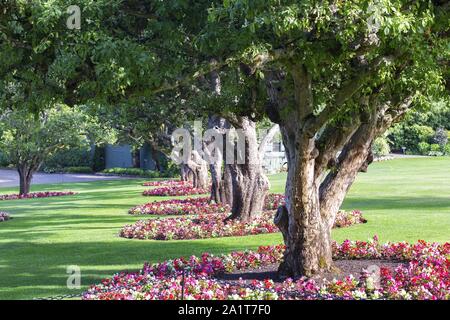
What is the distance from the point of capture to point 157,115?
67.2 ft

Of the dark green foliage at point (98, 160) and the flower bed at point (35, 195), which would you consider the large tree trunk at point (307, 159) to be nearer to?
the flower bed at point (35, 195)

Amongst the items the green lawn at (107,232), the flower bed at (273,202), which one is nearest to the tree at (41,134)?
the green lawn at (107,232)

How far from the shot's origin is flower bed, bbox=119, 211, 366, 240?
15664 mm

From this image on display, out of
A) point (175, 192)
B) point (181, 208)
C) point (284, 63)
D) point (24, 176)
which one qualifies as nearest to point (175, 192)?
point (175, 192)

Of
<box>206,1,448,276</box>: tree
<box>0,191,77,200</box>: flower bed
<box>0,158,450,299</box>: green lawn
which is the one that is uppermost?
<box>206,1,448,276</box>: tree

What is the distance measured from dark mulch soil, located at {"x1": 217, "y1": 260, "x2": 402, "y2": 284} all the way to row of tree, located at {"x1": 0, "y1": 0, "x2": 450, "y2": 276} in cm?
25

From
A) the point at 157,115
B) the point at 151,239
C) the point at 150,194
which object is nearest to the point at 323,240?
the point at 151,239

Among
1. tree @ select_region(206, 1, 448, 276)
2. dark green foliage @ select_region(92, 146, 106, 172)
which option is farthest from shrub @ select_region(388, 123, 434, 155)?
tree @ select_region(206, 1, 448, 276)

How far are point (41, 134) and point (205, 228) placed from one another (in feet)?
46.5

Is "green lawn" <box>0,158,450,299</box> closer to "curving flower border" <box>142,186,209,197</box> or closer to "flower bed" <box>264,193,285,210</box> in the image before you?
"curving flower border" <box>142,186,209,197</box>

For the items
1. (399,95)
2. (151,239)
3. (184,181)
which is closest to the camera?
(399,95)

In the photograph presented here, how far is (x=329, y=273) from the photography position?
961 cm

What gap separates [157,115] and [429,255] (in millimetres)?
11509
